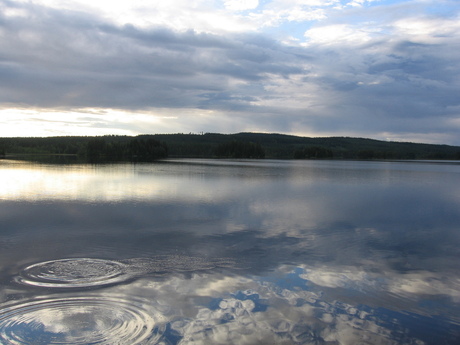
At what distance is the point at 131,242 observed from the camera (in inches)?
404

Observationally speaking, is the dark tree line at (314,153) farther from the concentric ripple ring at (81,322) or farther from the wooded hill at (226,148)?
the concentric ripple ring at (81,322)

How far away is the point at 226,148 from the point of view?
115062 millimetres

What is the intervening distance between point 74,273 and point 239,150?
350 feet

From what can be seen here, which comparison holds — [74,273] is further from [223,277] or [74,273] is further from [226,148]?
[226,148]

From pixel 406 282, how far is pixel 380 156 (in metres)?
117

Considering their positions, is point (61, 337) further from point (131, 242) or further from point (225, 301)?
point (131, 242)

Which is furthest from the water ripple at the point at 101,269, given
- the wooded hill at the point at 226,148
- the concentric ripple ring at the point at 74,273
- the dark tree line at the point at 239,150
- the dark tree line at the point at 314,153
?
the dark tree line at the point at 314,153

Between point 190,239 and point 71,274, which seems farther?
point 190,239

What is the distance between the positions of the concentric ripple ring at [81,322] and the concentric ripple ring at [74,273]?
75cm

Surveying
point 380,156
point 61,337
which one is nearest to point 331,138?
point 380,156

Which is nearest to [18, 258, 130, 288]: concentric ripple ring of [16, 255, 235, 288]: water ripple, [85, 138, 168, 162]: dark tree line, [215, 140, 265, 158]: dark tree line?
[16, 255, 235, 288]: water ripple

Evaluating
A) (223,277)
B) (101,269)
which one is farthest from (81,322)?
(223,277)

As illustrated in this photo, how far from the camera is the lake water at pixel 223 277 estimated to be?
5543 mm

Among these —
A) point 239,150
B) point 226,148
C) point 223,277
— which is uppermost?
point 226,148
